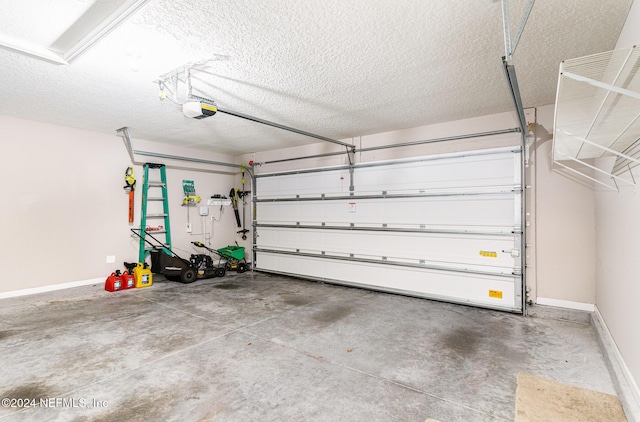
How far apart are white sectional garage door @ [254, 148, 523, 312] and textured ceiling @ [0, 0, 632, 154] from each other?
896 mm

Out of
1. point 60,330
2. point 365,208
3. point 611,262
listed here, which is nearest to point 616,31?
point 611,262

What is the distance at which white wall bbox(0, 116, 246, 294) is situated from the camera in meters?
4.50

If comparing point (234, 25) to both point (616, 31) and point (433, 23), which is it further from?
point (616, 31)

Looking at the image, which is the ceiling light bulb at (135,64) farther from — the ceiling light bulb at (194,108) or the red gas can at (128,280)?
the red gas can at (128,280)

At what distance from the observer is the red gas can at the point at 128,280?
16.6ft

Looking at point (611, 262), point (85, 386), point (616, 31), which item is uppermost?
point (616, 31)

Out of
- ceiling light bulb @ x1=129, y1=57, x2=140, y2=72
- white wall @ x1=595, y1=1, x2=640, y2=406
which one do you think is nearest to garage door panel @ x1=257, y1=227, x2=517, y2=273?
white wall @ x1=595, y1=1, x2=640, y2=406

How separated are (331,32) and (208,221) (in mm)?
5521

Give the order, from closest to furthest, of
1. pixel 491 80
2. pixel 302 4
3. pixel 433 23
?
pixel 302 4 → pixel 433 23 → pixel 491 80

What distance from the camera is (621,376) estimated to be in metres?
2.13

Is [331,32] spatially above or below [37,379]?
above

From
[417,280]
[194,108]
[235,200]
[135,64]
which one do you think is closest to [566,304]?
[417,280]

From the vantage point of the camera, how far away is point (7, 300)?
4332mm

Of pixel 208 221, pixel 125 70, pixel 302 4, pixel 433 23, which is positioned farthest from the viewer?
pixel 208 221
